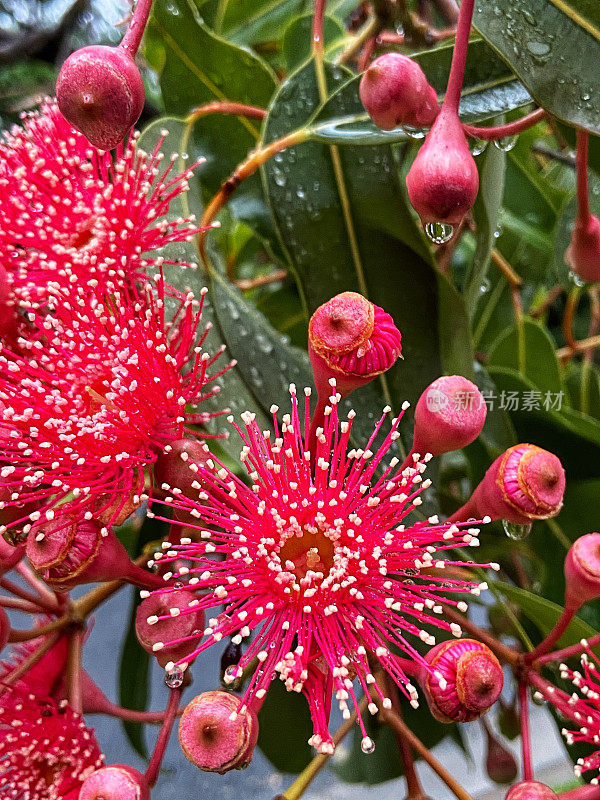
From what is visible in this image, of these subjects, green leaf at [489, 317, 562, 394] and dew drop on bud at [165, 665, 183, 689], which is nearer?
dew drop on bud at [165, 665, 183, 689]

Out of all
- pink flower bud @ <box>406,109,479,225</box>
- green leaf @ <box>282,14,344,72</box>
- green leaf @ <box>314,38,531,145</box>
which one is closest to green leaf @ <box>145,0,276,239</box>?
green leaf @ <box>282,14,344,72</box>

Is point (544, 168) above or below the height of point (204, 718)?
above

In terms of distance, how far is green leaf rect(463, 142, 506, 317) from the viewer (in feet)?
2.75

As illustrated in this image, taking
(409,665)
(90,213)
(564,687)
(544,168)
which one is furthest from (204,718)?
(544,168)

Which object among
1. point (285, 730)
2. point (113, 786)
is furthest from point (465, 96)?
point (285, 730)

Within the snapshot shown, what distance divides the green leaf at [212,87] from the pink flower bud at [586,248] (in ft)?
1.53

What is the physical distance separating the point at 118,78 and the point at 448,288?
419 millimetres

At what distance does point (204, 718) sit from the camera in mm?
518

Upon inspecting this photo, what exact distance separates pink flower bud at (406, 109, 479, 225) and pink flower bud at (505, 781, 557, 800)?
16.8 inches

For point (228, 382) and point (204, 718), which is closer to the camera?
point (204, 718)

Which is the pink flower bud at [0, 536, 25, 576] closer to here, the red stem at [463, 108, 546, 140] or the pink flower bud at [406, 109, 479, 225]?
the pink flower bud at [406, 109, 479, 225]

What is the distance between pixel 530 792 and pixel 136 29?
63 centimetres

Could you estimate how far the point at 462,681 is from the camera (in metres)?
0.54

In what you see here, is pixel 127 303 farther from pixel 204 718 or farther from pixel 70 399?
pixel 204 718
